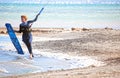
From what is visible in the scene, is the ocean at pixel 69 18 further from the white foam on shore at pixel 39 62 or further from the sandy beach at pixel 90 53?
the white foam on shore at pixel 39 62

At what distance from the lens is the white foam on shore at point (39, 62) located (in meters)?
14.9

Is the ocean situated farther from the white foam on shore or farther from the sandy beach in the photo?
the white foam on shore

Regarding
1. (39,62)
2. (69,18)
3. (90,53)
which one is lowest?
(69,18)

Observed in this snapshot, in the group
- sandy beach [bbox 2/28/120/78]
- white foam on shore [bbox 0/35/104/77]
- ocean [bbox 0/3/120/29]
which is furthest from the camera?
ocean [bbox 0/3/120/29]

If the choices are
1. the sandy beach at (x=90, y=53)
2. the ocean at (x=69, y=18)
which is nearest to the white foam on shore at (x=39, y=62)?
the sandy beach at (x=90, y=53)

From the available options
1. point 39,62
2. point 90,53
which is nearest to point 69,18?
point 90,53

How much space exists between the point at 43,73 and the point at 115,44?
8.58m

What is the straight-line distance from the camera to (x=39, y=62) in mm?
16391

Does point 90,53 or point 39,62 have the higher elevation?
point 39,62

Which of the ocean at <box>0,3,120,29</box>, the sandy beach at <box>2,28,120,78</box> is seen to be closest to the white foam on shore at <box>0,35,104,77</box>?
the sandy beach at <box>2,28,120,78</box>

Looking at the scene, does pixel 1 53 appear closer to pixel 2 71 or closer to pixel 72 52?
pixel 72 52

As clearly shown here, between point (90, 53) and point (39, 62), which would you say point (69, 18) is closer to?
point (90, 53)

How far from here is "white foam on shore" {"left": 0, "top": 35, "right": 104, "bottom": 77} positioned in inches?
585

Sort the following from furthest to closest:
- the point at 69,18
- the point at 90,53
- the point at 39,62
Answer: the point at 69,18 < the point at 90,53 < the point at 39,62
